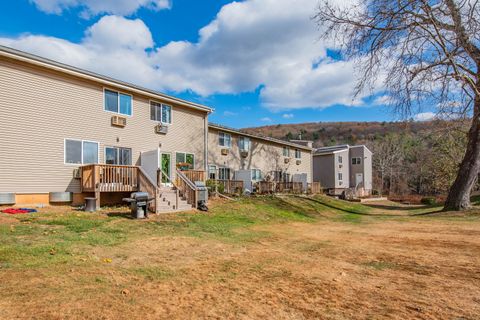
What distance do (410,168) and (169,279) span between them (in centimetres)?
5286

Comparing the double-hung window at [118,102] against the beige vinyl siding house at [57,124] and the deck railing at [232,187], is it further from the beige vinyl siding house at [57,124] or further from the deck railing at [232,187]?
the deck railing at [232,187]

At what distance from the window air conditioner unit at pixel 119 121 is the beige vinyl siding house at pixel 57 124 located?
16 cm

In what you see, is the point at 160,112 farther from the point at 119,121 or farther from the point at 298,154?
the point at 298,154

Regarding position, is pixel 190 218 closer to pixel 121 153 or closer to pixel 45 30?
pixel 121 153

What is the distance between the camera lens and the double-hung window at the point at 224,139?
2245 cm

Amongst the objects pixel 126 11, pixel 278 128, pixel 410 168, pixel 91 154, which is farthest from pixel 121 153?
pixel 278 128

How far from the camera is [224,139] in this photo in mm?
22844

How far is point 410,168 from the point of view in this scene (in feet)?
161

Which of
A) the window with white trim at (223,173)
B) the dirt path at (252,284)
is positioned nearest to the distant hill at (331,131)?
the window with white trim at (223,173)

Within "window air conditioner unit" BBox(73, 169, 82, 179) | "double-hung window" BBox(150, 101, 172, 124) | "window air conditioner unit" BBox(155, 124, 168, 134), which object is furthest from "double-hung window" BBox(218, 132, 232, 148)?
"window air conditioner unit" BBox(73, 169, 82, 179)

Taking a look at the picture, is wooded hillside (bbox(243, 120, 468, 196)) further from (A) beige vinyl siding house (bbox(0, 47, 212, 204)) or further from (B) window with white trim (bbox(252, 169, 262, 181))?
(A) beige vinyl siding house (bbox(0, 47, 212, 204))

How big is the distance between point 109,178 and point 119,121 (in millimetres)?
3303

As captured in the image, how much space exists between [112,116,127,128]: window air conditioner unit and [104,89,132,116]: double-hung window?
0.39 meters

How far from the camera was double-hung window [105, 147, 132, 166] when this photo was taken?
14308mm
